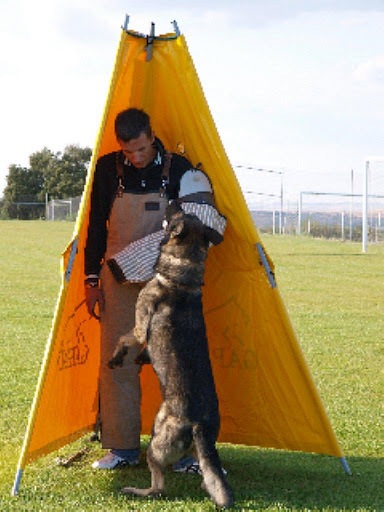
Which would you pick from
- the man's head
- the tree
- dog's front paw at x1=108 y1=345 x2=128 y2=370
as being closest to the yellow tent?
the man's head

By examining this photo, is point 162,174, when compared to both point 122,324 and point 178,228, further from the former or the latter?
point 122,324

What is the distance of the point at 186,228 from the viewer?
504 cm

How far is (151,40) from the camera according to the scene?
5.80m

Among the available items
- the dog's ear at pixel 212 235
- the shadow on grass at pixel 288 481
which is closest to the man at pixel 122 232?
the shadow on grass at pixel 288 481

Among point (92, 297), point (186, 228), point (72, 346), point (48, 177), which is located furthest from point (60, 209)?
point (186, 228)

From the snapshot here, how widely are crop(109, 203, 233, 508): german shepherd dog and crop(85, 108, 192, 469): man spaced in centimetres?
35

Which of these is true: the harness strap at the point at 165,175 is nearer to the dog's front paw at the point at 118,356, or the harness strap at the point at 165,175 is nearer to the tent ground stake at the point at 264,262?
the tent ground stake at the point at 264,262

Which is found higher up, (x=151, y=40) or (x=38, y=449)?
(x=151, y=40)

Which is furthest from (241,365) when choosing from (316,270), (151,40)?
(316,270)

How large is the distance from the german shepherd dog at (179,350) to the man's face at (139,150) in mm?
441

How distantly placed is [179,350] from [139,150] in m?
1.18

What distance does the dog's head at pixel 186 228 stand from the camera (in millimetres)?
5043

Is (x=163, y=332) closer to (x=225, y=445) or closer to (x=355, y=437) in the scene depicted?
(x=225, y=445)

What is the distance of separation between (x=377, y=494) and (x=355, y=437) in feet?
4.29
